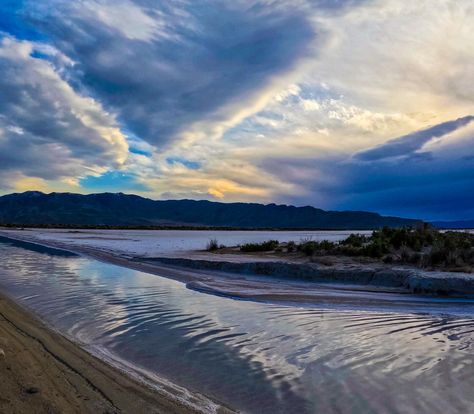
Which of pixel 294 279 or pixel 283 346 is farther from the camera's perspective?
pixel 294 279

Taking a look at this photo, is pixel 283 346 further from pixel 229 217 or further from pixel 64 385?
pixel 229 217

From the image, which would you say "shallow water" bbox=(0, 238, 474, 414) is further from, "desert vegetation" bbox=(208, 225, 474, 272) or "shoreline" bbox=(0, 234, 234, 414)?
"desert vegetation" bbox=(208, 225, 474, 272)

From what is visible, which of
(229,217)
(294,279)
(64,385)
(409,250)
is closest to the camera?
(64,385)

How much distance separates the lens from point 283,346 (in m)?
7.11

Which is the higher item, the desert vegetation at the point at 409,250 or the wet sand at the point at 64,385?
the desert vegetation at the point at 409,250

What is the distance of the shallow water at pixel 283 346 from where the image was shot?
5.11m

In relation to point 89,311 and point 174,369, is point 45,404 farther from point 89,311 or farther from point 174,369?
point 89,311

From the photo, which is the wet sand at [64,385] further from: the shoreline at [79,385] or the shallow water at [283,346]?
the shallow water at [283,346]

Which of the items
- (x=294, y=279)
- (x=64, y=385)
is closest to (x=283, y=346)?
(x=64, y=385)

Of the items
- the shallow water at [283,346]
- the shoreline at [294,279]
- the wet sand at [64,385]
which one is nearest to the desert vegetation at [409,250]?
the shoreline at [294,279]

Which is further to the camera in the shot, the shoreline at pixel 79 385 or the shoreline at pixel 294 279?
the shoreline at pixel 294 279

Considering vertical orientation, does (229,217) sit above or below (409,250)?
above

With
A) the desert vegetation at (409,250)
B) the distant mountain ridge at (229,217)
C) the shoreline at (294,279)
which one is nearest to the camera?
the shoreline at (294,279)

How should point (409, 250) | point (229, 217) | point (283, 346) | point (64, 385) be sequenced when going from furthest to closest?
point (229, 217) → point (409, 250) → point (283, 346) → point (64, 385)
